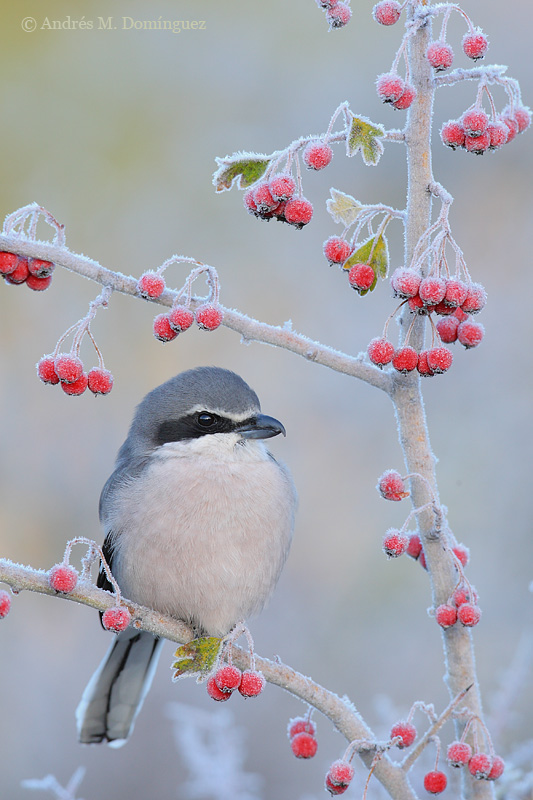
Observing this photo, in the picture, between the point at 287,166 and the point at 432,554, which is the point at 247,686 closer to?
the point at 432,554

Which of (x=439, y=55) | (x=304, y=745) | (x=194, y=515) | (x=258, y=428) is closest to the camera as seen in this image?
(x=439, y=55)

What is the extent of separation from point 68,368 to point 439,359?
107cm

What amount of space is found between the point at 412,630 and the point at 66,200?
509 centimetres

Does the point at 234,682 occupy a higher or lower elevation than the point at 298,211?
lower

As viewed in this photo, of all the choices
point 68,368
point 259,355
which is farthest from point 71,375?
point 259,355

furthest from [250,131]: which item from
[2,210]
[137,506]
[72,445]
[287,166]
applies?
[287,166]

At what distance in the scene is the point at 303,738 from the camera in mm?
2965

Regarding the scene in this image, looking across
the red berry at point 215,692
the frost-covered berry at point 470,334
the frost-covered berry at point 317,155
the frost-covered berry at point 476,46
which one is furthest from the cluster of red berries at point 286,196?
the red berry at point 215,692

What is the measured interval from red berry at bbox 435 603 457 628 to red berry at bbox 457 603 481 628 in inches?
0.7

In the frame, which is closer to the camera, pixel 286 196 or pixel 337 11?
pixel 337 11

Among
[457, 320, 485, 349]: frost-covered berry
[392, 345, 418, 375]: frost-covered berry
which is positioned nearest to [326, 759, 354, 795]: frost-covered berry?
[392, 345, 418, 375]: frost-covered berry

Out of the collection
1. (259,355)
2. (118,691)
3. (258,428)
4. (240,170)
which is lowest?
(118,691)

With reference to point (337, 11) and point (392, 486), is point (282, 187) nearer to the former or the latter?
point (337, 11)

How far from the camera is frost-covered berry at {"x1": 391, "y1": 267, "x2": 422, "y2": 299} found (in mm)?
2311
